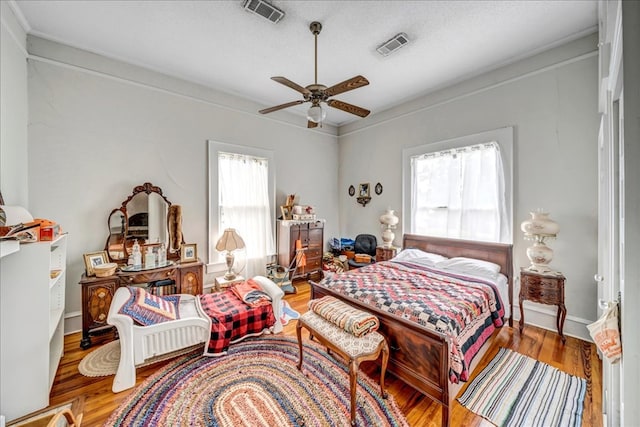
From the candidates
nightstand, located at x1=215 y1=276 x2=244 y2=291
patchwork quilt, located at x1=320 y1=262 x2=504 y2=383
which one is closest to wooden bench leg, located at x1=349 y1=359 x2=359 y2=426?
patchwork quilt, located at x1=320 y1=262 x2=504 y2=383

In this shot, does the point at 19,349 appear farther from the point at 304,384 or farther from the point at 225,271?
the point at 225,271

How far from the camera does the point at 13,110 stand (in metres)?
2.20

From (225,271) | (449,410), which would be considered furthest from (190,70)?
(449,410)

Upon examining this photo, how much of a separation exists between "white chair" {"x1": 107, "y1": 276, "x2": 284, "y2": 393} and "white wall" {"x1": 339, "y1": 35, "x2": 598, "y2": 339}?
11.9 ft

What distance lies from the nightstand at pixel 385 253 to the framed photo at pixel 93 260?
11.8ft

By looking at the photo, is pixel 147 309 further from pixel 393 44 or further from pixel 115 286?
pixel 393 44

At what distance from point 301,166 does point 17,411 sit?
13.7ft

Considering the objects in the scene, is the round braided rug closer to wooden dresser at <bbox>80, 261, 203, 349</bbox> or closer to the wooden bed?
the wooden bed

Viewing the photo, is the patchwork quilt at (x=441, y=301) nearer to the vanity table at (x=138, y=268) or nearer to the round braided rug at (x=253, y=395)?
the round braided rug at (x=253, y=395)

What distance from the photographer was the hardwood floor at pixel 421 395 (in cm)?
169

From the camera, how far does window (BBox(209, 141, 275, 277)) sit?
3.69 metres

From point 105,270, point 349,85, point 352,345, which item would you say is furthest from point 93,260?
point 349,85

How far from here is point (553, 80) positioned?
2.74 metres

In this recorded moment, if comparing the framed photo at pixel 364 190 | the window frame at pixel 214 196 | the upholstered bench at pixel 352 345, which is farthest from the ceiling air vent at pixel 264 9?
the framed photo at pixel 364 190
